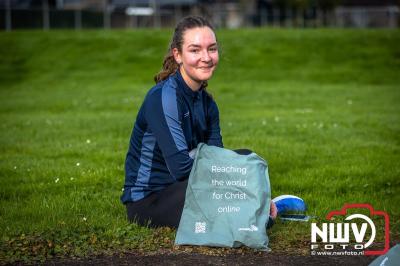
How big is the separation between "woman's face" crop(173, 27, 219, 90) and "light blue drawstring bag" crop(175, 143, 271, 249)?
2.16 feet

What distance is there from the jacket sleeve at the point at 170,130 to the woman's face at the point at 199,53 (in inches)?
8.9

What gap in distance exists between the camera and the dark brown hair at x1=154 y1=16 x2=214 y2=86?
16.7 feet

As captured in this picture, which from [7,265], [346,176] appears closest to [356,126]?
[346,176]

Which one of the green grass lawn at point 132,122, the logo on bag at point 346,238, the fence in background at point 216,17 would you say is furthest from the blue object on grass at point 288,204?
the fence in background at point 216,17

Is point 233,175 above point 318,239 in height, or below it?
above

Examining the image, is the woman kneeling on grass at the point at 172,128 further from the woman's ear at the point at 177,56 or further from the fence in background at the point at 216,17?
the fence in background at the point at 216,17

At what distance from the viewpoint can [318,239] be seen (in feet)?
16.6

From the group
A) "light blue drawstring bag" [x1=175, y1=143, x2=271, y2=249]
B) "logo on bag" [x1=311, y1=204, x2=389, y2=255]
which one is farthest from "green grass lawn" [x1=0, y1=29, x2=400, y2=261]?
"light blue drawstring bag" [x1=175, y1=143, x2=271, y2=249]

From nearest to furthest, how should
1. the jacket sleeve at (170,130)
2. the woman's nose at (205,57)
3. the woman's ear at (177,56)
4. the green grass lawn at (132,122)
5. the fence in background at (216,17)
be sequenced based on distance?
the jacket sleeve at (170,130) < the woman's nose at (205,57) < the woman's ear at (177,56) < the green grass lawn at (132,122) < the fence in background at (216,17)

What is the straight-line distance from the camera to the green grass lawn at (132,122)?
545cm

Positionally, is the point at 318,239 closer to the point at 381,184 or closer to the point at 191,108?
the point at 191,108

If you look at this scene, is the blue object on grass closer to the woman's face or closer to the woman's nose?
the woman's face

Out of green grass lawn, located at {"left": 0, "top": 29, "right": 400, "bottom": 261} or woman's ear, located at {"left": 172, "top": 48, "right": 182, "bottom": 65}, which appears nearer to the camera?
woman's ear, located at {"left": 172, "top": 48, "right": 182, "bottom": 65}

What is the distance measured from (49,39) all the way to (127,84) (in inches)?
399
